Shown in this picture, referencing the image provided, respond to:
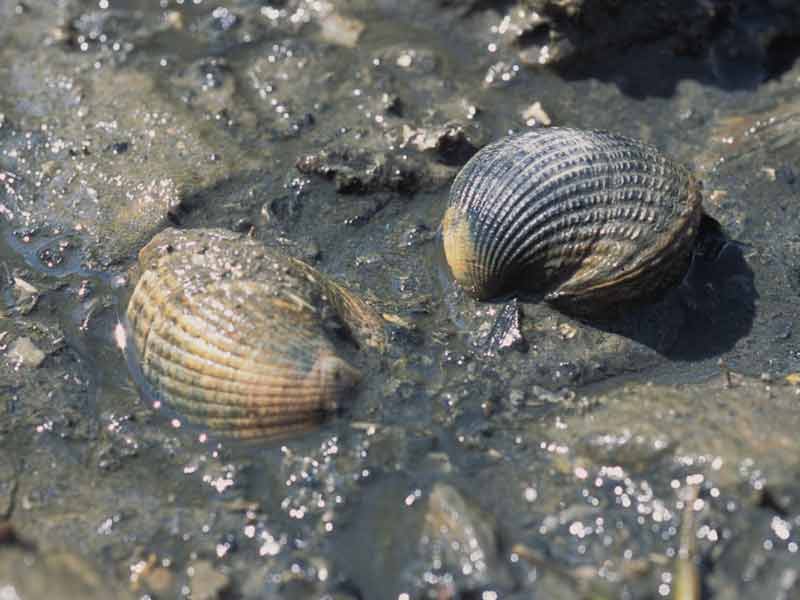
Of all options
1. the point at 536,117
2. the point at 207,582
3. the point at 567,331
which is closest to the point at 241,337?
the point at 207,582

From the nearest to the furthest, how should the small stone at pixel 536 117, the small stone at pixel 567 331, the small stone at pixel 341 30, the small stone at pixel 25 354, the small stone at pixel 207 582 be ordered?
the small stone at pixel 207 582 → the small stone at pixel 25 354 → the small stone at pixel 567 331 → the small stone at pixel 536 117 → the small stone at pixel 341 30

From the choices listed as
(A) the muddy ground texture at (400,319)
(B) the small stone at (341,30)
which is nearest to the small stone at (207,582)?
→ (A) the muddy ground texture at (400,319)

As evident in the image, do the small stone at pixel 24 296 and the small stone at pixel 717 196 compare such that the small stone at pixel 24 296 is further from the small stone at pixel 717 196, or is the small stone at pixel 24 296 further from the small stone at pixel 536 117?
the small stone at pixel 717 196

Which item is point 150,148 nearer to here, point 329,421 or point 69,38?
point 69,38

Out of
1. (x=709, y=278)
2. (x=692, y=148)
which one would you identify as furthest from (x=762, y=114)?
(x=709, y=278)

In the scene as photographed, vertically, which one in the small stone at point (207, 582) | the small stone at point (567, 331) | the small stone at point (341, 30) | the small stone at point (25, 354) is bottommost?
the small stone at point (567, 331)

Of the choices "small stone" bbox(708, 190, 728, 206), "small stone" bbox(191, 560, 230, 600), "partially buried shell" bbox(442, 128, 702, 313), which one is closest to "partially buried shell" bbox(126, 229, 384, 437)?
"small stone" bbox(191, 560, 230, 600)
